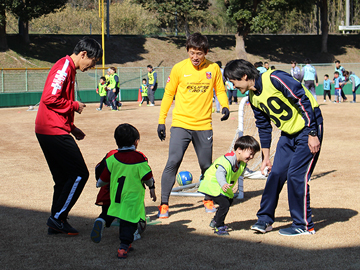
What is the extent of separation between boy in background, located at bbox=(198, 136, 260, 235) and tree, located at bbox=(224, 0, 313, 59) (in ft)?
132

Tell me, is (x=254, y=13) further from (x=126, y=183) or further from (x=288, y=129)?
(x=126, y=183)

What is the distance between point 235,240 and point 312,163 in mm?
1100

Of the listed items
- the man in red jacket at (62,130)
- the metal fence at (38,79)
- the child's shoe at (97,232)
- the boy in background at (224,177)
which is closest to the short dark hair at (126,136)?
the man in red jacket at (62,130)

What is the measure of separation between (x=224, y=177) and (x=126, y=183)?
3.48 feet

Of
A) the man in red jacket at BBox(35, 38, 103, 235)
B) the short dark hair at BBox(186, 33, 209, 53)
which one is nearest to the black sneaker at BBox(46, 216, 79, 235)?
the man in red jacket at BBox(35, 38, 103, 235)

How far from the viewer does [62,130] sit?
14.5 feet

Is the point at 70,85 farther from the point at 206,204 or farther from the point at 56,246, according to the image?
the point at 206,204

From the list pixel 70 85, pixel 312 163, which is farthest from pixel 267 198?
pixel 70 85

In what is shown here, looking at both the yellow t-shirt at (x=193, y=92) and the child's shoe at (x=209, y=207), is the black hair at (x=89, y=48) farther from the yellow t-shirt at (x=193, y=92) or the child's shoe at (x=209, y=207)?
the child's shoe at (x=209, y=207)

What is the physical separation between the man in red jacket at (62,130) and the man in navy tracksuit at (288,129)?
5.03 feet

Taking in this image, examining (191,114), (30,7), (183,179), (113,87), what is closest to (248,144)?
(191,114)

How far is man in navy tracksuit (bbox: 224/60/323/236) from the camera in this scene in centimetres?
430

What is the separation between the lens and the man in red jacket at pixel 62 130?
4.34m

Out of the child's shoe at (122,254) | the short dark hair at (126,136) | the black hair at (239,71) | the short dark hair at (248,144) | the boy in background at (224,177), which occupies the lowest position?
the child's shoe at (122,254)
